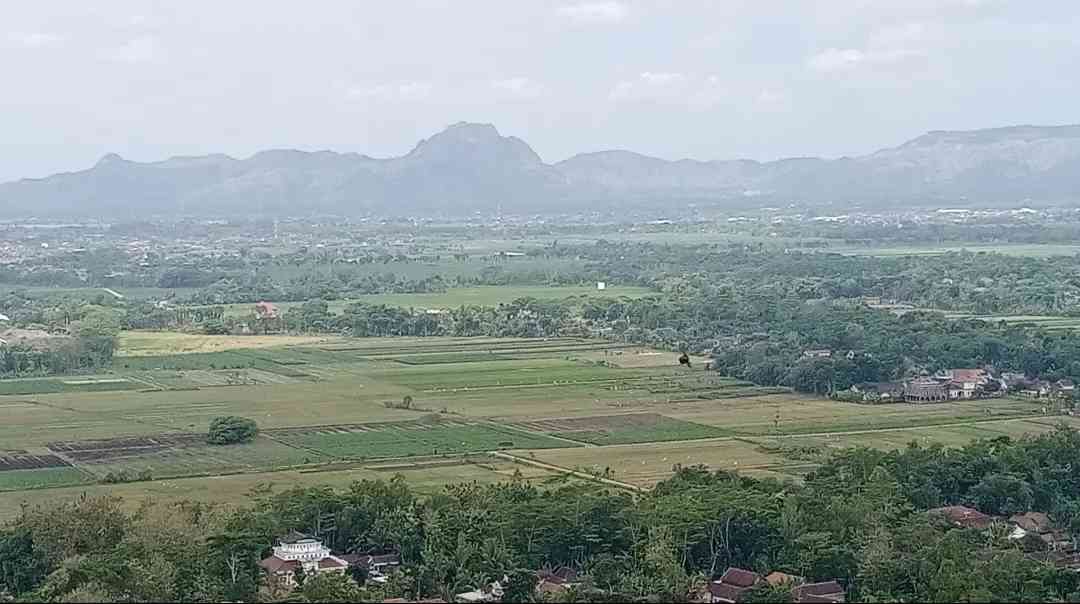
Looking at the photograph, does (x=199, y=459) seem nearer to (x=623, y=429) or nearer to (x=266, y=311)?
(x=623, y=429)

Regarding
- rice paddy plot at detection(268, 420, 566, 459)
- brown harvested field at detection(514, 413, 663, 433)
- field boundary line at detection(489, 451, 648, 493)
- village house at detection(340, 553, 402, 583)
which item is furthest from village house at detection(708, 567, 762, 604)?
brown harvested field at detection(514, 413, 663, 433)

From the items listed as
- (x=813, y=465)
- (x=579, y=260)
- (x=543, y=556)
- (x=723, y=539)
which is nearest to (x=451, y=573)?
(x=543, y=556)

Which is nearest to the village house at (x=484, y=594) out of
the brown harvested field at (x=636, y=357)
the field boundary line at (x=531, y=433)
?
the field boundary line at (x=531, y=433)

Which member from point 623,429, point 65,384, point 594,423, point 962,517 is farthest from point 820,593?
point 65,384

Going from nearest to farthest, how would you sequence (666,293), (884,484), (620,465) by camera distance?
(884,484) < (620,465) < (666,293)

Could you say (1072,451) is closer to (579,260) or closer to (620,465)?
(620,465)

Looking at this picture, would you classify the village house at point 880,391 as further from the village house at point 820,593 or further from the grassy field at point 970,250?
the grassy field at point 970,250

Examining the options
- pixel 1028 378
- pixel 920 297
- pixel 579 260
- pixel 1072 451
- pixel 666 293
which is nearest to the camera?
pixel 1072 451
